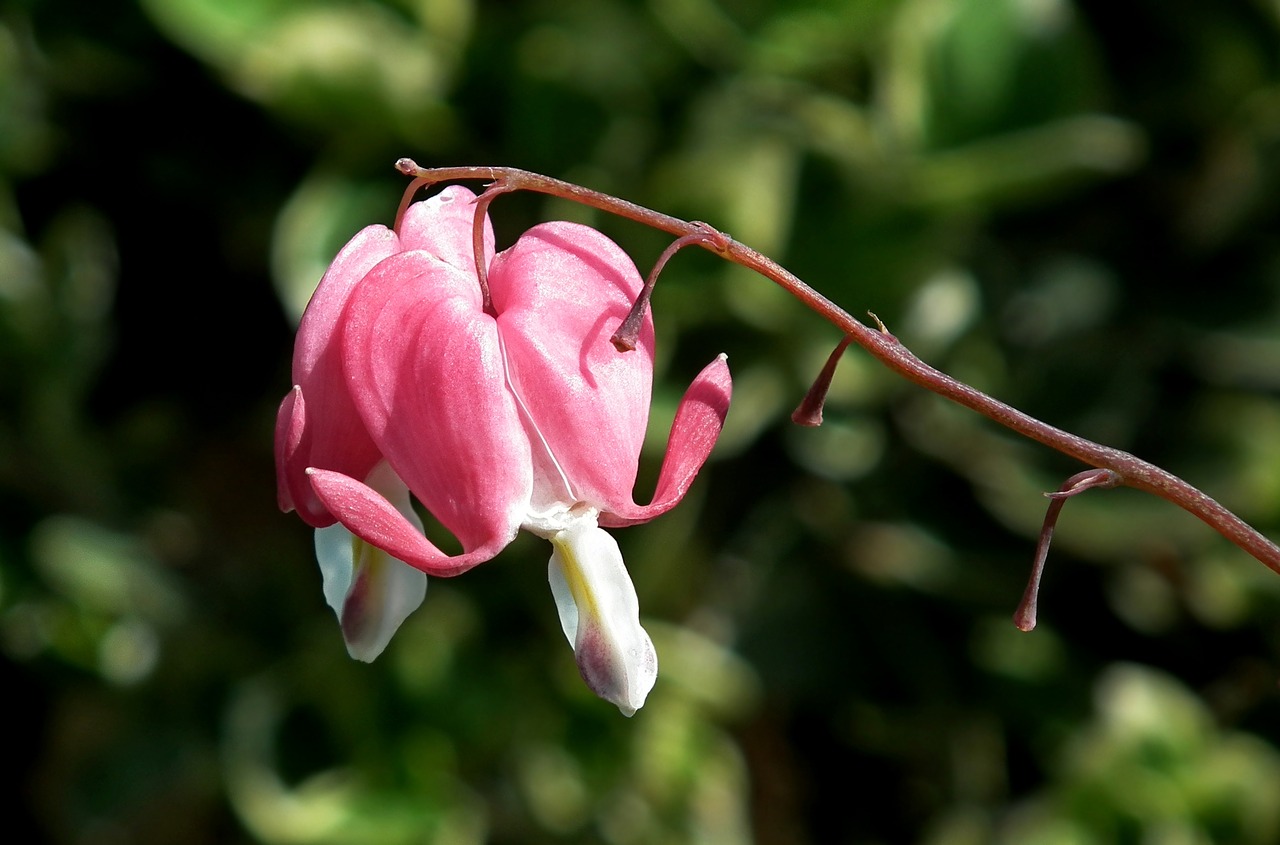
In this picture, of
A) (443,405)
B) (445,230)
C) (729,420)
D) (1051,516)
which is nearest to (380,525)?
(443,405)

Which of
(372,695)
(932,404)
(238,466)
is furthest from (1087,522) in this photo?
(238,466)

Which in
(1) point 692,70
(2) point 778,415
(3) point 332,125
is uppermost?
(1) point 692,70

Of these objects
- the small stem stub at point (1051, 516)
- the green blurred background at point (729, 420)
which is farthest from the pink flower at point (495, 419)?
the green blurred background at point (729, 420)

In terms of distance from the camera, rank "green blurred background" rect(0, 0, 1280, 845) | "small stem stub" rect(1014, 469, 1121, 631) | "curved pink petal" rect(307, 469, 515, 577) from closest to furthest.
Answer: "curved pink petal" rect(307, 469, 515, 577)
"small stem stub" rect(1014, 469, 1121, 631)
"green blurred background" rect(0, 0, 1280, 845)

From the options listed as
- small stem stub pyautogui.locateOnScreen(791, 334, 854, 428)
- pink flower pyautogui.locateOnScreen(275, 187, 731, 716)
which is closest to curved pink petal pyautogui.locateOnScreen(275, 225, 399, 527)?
pink flower pyautogui.locateOnScreen(275, 187, 731, 716)


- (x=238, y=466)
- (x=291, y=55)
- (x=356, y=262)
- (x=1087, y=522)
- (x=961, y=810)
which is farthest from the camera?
(x=238, y=466)

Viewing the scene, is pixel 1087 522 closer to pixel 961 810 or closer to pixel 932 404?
pixel 932 404

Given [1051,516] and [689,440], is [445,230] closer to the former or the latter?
[689,440]

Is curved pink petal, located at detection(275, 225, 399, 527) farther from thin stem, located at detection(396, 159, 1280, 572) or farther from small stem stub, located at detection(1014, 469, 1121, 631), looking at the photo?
small stem stub, located at detection(1014, 469, 1121, 631)
